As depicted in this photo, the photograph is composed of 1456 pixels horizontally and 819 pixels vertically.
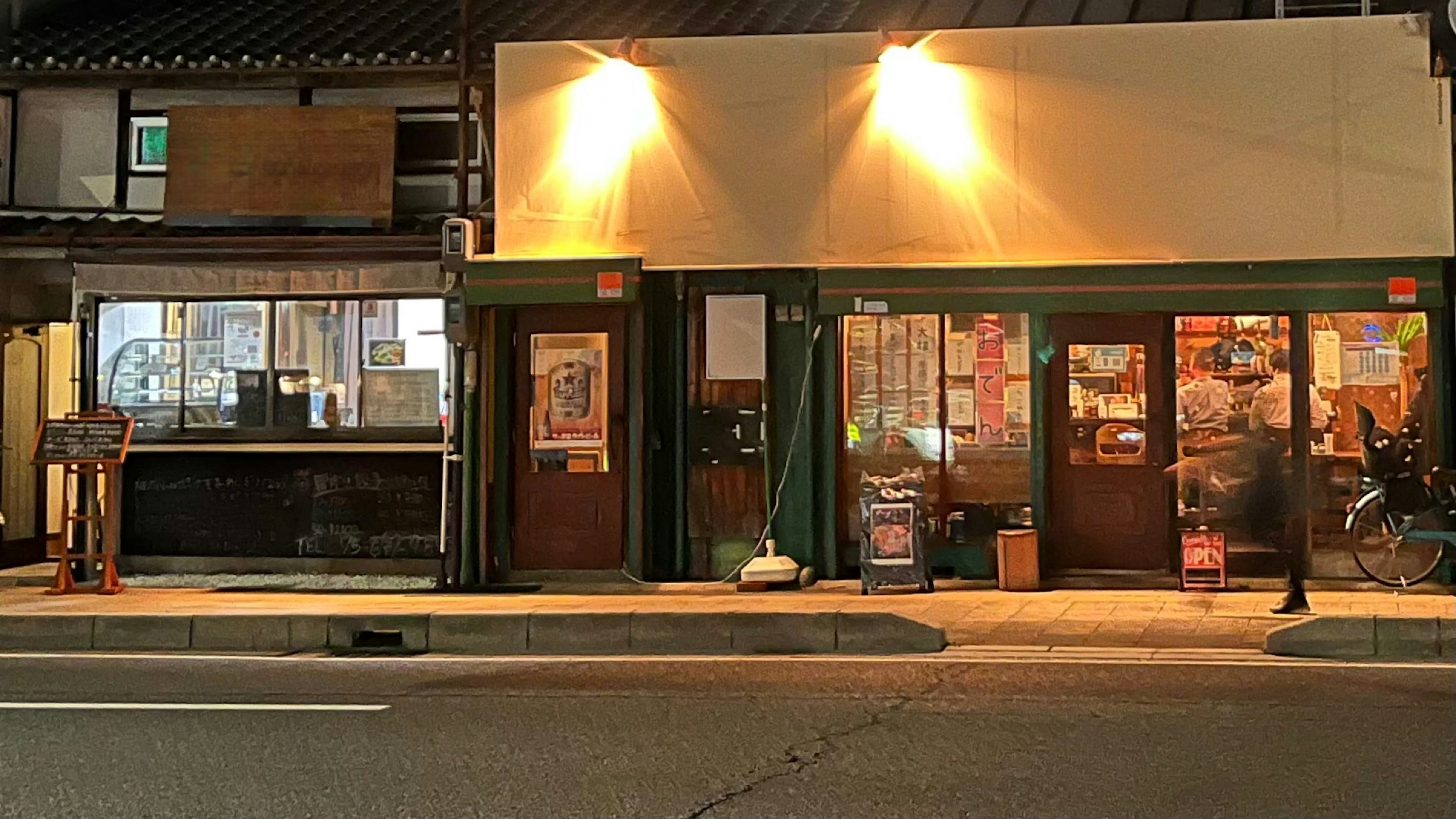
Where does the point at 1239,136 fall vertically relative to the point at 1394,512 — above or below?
above

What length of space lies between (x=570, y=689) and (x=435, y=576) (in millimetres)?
5237

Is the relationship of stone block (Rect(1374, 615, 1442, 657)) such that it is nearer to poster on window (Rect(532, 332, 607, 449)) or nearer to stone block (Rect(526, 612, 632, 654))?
stone block (Rect(526, 612, 632, 654))

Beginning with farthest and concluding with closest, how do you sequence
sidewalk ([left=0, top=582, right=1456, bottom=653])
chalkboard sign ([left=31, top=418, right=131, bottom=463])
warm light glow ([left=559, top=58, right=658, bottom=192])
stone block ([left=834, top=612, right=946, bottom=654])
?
warm light glow ([left=559, top=58, right=658, bottom=192]) < chalkboard sign ([left=31, top=418, right=131, bottom=463]) < sidewalk ([left=0, top=582, right=1456, bottom=653]) < stone block ([left=834, top=612, right=946, bottom=654])

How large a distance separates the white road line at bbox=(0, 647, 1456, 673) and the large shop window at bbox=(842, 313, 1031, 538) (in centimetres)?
312

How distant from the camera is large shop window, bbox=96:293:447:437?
45.5ft

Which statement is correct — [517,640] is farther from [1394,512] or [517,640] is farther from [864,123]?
[1394,512]

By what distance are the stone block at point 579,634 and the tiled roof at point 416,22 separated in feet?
19.6

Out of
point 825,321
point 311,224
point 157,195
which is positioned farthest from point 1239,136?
point 157,195

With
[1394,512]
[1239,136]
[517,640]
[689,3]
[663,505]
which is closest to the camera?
[517,640]

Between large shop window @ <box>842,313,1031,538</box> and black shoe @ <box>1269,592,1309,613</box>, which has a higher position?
large shop window @ <box>842,313,1031,538</box>

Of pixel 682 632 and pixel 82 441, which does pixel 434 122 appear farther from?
pixel 682 632

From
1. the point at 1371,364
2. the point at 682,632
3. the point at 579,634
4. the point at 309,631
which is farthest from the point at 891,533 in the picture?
the point at 309,631

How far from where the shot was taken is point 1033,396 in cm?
1292

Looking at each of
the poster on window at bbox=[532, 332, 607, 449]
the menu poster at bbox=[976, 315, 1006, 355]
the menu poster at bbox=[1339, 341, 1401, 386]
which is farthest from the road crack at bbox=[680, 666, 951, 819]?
the menu poster at bbox=[1339, 341, 1401, 386]
